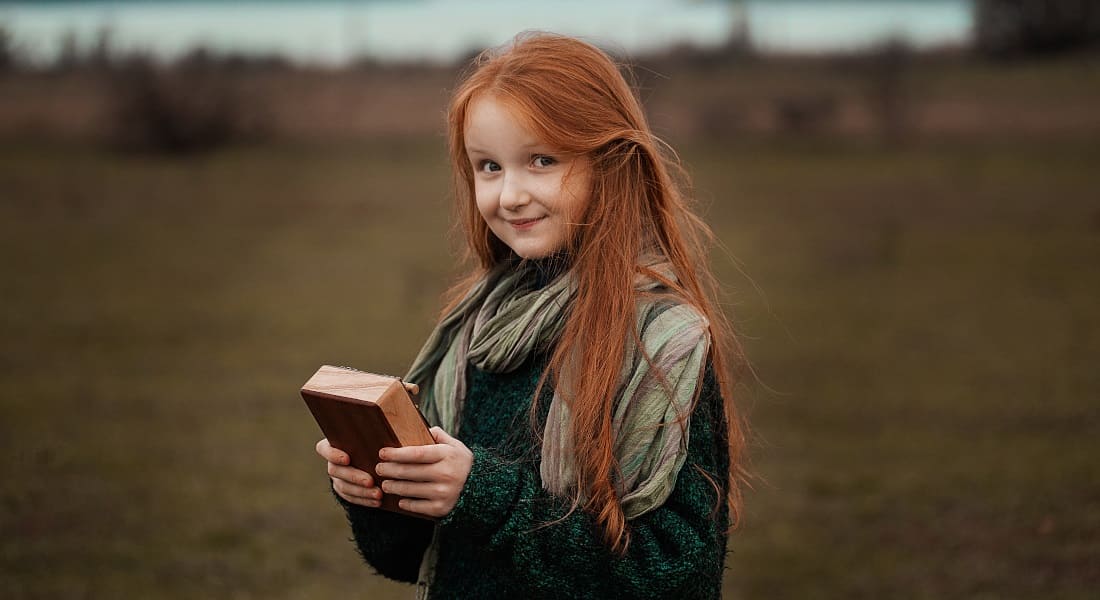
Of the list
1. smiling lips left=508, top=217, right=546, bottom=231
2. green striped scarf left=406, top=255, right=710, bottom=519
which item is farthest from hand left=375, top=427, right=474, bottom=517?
smiling lips left=508, top=217, right=546, bottom=231

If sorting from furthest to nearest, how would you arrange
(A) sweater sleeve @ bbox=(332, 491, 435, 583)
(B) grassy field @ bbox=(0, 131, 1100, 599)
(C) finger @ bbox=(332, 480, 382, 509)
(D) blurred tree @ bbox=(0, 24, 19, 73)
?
(D) blurred tree @ bbox=(0, 24, 19, 73) → (B) grassy field @ bbox=(0, 131, 1100, 599) → (A) sweater sleeve @ bbox=(332, 491, 435, 583) → (C) finger @ bbox=(332, 480, 382, 509)

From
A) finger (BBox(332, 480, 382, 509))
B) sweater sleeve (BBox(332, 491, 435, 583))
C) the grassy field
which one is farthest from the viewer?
the grassy field

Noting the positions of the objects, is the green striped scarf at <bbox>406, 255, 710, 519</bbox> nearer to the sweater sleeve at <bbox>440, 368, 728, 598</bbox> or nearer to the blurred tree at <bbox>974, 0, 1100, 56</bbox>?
the sweater sleeve at <bbox>440, 368, 728, 598</bbox>

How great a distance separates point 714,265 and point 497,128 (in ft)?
33.6

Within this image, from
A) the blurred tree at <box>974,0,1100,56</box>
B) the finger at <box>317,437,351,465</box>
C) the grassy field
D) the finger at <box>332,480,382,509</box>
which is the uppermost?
the blurred tree at <box>974,0,1100,56</box>

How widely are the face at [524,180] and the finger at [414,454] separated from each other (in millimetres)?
377

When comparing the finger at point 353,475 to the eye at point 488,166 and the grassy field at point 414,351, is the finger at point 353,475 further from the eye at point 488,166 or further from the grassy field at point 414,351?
the grassy field at point 414,351

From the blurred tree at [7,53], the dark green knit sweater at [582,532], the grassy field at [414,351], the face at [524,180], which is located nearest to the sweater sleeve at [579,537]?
the dark green knit sweater at [582,532]

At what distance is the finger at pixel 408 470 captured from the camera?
168cm

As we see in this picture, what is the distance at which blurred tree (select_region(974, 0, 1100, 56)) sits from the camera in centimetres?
2208

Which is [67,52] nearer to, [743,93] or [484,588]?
[743,93]

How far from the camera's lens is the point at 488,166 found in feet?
6.24

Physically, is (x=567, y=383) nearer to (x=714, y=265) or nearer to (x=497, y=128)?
(x=497, y=128)

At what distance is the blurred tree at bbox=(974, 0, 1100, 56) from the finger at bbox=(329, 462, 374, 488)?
23.0 m
